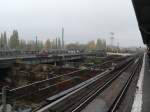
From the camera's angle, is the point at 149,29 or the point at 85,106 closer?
the point at 85,106

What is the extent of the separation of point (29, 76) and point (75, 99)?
21.3 metres

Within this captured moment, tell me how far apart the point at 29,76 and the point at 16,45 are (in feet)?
330

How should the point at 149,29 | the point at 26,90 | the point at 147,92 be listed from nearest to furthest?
the point at 26,90 < the point at 147,92 < the point at 149,29

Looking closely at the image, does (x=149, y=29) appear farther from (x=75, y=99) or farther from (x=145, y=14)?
(x=75, y=99)

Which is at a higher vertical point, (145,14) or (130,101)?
(145,14)

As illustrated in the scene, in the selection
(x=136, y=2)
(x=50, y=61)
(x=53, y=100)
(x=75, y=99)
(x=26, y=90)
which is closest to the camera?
(x=26, y=90)

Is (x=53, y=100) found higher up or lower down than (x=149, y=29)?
lower down

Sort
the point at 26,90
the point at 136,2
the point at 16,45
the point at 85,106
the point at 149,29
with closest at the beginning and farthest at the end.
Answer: the point at 26,90 < the point at 85,106 < the point at 136,2 < the point at 149,29 < the point at 16,45

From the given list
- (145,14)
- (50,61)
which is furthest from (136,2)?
(50,61)

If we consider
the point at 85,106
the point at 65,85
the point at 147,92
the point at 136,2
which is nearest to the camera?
the point at 85,106

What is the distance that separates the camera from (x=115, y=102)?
59.8 feet

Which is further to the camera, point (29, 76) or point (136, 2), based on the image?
point (29, 76)

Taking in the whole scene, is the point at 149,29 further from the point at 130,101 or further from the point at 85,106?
the point at 85,106

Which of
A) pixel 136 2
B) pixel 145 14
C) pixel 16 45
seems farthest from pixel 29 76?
pixel 16 45
